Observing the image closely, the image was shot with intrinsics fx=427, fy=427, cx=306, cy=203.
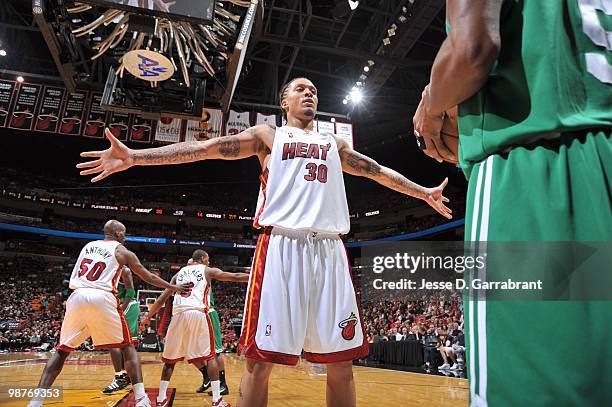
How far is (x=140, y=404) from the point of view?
14.8ft

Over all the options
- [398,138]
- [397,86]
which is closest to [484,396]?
[397,86]

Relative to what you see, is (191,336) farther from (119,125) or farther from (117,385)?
(119,125)

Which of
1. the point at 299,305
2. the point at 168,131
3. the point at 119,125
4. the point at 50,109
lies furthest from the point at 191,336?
the point at 50,109

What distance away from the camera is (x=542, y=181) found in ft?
3.14

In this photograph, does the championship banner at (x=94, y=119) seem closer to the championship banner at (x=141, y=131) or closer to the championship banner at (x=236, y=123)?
the championship banner at (x=141, y=131)

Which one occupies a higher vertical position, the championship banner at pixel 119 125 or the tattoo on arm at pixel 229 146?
the championship banner at pixel 119 125

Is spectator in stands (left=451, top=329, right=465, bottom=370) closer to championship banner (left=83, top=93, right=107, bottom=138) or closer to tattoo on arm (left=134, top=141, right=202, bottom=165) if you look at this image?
tattoo on arm (left=134, top=141, right=202, bottom=165)

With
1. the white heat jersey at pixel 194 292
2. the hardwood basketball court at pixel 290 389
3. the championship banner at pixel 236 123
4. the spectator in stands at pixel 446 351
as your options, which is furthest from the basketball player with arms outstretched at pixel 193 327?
the spectator in stands at pixel 446 351

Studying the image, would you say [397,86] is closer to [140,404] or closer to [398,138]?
[398,138]

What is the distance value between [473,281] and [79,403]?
17.8 feet

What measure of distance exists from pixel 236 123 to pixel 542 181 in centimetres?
1028

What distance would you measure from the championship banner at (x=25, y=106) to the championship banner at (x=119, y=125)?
1732 millimetres

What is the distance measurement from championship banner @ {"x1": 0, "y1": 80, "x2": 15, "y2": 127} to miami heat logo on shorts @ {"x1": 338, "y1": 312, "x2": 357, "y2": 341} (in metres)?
10.8

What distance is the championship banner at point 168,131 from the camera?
34.0ft
